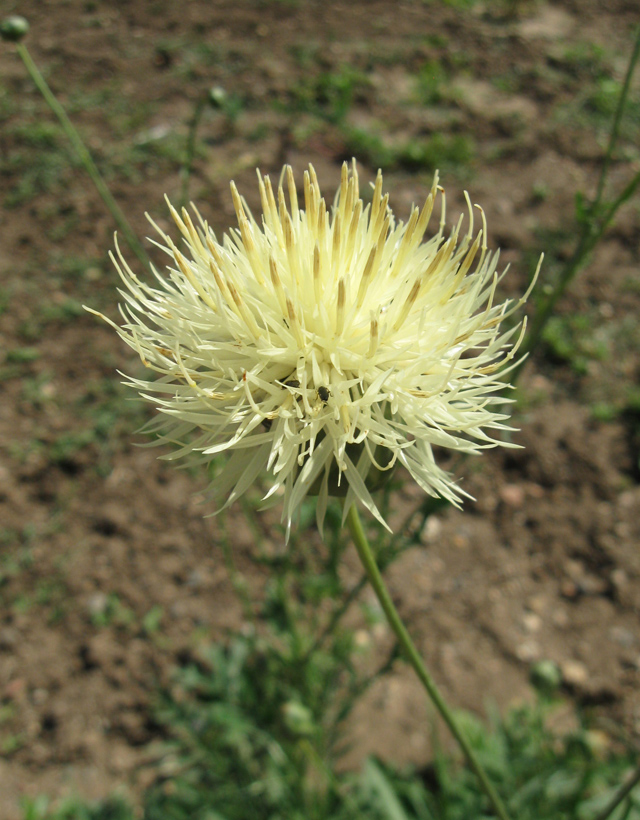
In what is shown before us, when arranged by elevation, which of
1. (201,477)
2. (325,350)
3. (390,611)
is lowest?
(201,477)

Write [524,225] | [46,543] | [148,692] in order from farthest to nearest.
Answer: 1. [524,225]
2. [46,543]
3. [148,692]

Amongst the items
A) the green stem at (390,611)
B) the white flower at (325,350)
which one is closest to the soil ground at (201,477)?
the green stem at (390,611)

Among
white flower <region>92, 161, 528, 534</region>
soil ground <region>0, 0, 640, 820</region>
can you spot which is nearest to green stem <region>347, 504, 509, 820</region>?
white flower <region>92, 161, 528, 534</region>

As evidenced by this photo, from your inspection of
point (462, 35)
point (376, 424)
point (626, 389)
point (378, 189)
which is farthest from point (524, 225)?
point (376, 424)

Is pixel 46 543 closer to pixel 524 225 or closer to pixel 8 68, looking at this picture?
pixel 524 225

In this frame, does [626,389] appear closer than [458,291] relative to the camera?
No

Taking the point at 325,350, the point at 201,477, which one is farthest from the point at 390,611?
the point at 201,477

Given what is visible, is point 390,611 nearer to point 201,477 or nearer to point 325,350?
point 325,350
